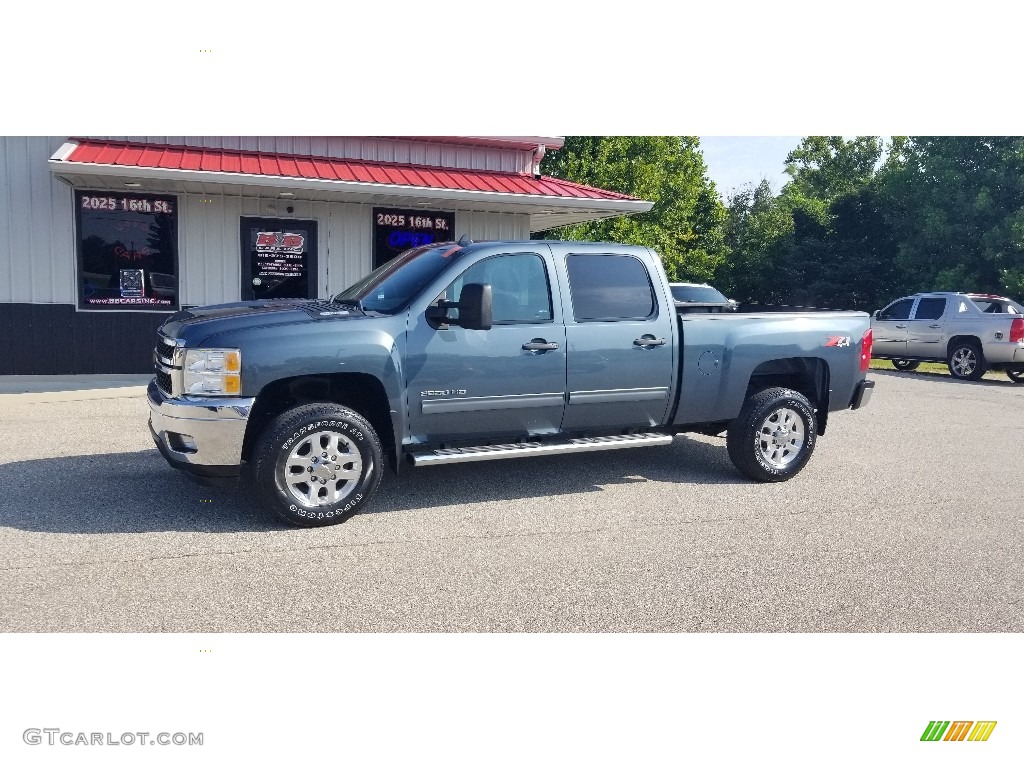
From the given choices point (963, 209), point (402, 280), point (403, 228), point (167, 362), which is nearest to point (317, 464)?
point (167, 362)

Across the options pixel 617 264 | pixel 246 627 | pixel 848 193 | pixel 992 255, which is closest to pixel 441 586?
pixel 246 627

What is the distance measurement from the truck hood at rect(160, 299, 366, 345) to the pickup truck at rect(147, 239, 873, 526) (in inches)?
0.9

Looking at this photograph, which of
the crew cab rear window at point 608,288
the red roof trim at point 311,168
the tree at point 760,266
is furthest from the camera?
the tree at point 760,266

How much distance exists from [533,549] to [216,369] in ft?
7.69

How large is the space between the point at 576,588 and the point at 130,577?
2445 mm

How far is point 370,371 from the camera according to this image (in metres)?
5.34

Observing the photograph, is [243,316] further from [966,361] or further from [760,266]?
[760,266]

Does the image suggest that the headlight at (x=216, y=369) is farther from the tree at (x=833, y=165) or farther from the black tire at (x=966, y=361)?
the tree at (x=833, y=165)

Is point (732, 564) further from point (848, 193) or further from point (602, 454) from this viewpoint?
point (848, 193)

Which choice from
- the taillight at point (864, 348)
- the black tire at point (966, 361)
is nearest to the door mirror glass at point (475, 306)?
the taillight at point (864, 348)

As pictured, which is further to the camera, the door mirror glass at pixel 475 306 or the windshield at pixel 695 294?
the windshield at pixel 695 294

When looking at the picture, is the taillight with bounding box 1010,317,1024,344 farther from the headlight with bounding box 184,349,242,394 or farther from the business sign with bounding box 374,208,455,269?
the headlight with bounding box 184,349,242,394

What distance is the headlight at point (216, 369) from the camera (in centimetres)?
506

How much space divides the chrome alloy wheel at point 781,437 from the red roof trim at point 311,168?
6923 millimetres
